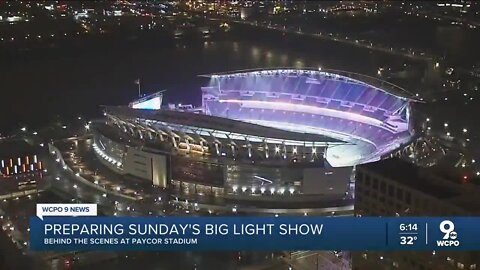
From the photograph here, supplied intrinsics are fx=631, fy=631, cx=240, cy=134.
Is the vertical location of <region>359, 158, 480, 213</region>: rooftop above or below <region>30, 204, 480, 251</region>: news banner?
below

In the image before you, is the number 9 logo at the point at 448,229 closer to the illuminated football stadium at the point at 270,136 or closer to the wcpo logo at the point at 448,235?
the wcpo logo at the point at 448,235

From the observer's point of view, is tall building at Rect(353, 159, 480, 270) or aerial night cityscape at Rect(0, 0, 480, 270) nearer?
tall building at Rect(353, 159, 480, 270)

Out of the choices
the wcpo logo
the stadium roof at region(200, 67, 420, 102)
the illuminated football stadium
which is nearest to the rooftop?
the wcpo logo

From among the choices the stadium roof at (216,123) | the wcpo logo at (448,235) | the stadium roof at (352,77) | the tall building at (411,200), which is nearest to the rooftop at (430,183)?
the tall building at (411,200)

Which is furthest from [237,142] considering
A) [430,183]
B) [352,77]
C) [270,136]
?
[430,183]

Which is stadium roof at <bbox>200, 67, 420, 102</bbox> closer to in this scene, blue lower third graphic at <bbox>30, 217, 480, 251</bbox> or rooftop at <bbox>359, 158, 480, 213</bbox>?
rooftop at <bbox>359, 158, 480, 213</bbox>

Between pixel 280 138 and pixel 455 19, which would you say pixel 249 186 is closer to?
pixel 280 138
